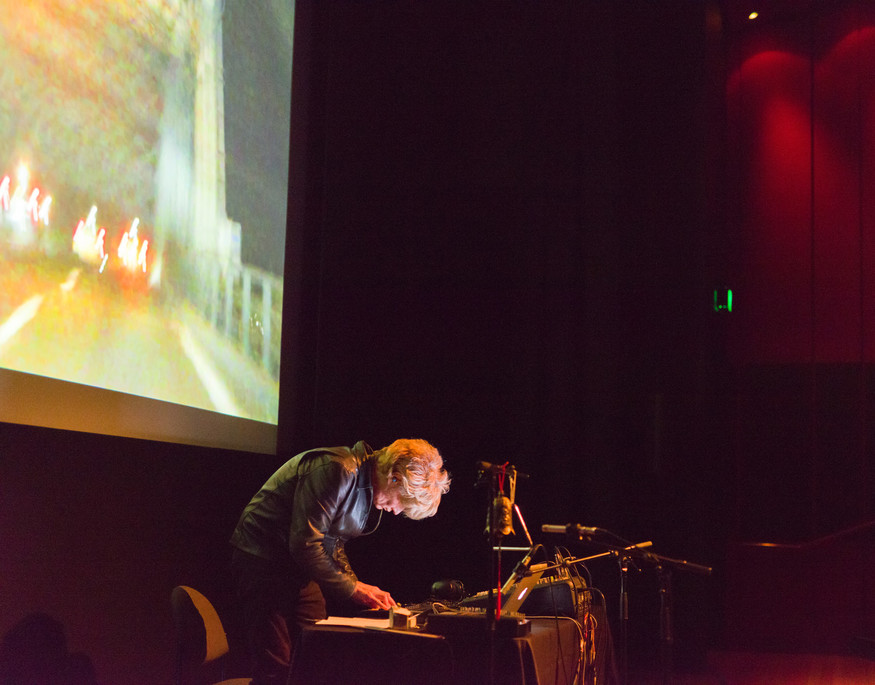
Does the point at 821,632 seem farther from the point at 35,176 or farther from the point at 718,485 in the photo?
the point at 35,176

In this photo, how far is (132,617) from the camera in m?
3.19

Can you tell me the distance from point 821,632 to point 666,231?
10.1 ft

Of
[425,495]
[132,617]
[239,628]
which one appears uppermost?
[425,495]

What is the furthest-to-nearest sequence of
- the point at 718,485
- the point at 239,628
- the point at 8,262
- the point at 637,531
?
1. the point at 718,485
2. the point at 637,531
3. the point at 239,628
4. the point at 8,262

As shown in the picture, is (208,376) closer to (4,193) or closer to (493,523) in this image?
(4,193)

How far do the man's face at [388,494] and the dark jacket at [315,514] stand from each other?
0.13ft

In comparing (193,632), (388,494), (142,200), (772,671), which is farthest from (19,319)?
(772,671)

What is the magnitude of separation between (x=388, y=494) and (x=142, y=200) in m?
1.33

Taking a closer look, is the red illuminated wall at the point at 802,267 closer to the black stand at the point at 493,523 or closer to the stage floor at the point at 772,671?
the stage floor at the point at 772,671

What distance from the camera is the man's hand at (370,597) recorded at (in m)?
2.69

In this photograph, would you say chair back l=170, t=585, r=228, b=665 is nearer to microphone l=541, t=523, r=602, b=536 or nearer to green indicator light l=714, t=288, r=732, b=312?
microphone l=541, t=523, r=602, b=536

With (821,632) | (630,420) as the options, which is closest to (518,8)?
(630,420)

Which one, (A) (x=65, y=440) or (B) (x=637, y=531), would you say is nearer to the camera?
(A) (x=65, y=440)

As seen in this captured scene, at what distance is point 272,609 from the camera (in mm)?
2801
